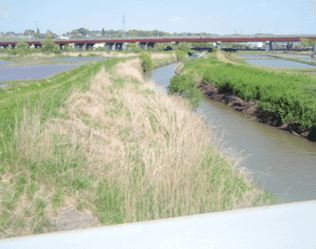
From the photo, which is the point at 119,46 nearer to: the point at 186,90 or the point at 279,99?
the point at 186,90

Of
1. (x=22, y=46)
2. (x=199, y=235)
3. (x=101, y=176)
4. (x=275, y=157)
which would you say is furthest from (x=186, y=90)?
(x=199, y=235)

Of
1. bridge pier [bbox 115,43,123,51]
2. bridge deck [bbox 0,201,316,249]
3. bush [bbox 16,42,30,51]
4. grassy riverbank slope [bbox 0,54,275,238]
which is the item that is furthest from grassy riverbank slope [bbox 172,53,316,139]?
bridge pier [bbox 115,43,123,51]

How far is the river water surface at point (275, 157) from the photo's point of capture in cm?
626

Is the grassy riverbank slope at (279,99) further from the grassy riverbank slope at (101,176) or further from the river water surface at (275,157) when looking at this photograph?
the grassy riverbank slope at (101,176)

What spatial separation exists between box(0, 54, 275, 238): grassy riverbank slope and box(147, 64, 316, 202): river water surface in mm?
1396

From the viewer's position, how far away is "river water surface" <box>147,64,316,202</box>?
247 inches

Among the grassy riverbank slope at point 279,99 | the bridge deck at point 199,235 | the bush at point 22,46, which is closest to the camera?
the bridge deck at point 199,235

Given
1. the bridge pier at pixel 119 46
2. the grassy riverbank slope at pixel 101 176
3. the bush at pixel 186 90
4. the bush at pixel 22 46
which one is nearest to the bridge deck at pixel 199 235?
the grassy riverbank slope at pixel 101 176

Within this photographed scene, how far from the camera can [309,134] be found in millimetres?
9727

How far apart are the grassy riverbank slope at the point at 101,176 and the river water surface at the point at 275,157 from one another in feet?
4.58

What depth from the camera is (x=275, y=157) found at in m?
8.22

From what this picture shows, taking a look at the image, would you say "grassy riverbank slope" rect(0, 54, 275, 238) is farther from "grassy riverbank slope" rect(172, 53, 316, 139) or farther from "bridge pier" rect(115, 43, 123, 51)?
"bridge pier" rect(115, 43, 123, 51)

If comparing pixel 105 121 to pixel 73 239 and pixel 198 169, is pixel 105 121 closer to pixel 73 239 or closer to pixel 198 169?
pixel 198 169

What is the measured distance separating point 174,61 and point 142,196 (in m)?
46.0
